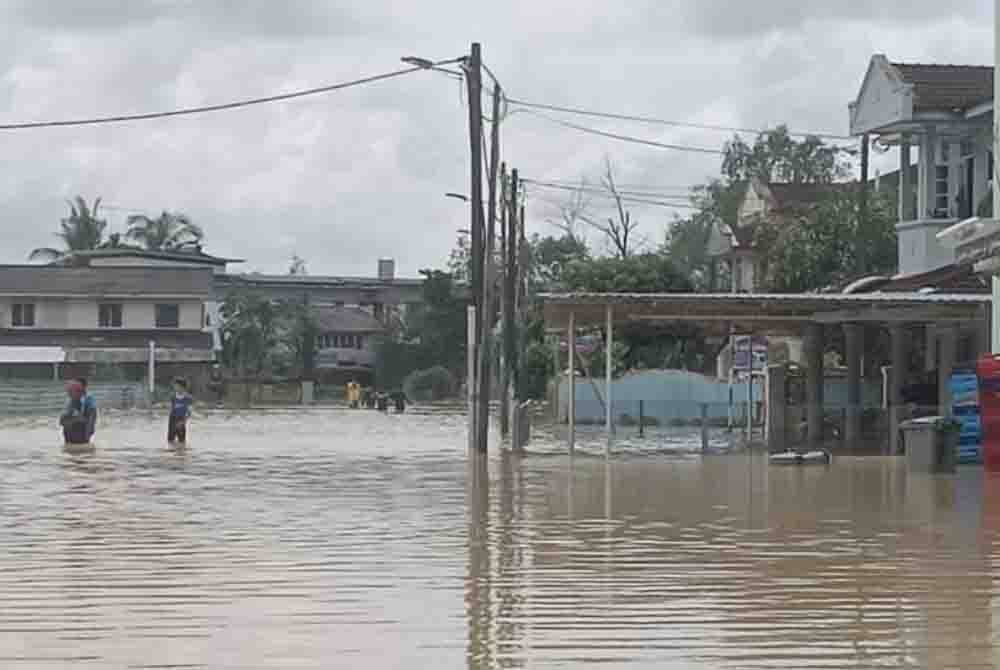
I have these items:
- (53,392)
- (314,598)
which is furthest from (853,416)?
(53,392)

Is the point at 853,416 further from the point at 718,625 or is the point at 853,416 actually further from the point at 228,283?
the point at 228,283

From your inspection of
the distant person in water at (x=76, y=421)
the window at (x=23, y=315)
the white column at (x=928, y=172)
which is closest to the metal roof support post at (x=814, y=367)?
the white column at (x=928, y=172)

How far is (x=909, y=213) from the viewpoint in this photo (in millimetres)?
43656

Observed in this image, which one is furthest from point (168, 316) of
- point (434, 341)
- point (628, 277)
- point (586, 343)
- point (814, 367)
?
point (814, 367)

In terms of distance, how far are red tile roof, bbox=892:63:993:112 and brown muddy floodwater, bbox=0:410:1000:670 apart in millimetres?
16258

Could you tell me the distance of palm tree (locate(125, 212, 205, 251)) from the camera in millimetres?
116287

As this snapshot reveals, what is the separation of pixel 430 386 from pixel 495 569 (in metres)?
77.7

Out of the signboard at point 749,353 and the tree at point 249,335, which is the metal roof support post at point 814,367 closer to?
the signboard at point 749,353

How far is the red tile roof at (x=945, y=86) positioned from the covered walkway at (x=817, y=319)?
5136mm

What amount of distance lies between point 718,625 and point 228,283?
109867mm

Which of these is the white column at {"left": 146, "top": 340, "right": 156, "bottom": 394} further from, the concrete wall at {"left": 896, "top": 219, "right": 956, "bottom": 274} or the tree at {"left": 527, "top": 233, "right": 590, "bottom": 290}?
the concrete wall at {"left": 896, "top": 219, "right": 956, "bottom": 274}

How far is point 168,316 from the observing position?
96.1m

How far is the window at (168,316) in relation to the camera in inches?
3767

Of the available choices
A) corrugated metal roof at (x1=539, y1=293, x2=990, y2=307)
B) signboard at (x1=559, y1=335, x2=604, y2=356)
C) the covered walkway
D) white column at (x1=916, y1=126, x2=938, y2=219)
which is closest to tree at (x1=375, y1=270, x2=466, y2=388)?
signboard at (x1=559, y1=335, x2=604, y2=356)
